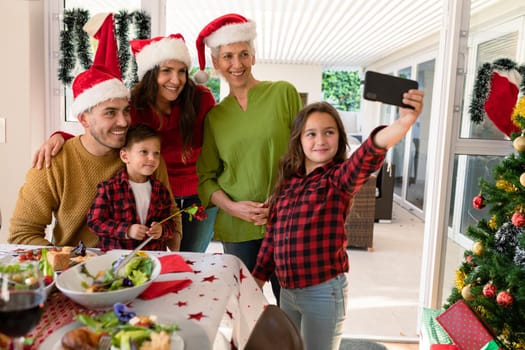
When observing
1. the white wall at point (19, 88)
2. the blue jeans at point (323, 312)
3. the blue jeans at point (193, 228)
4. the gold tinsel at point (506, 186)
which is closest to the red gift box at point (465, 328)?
the gold tinsel at point (506, 186)

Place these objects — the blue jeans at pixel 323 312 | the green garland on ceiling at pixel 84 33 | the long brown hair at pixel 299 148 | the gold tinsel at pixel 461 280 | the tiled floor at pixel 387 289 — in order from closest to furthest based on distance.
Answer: the blue jeans at pixel 323 312
the long brown hair at pixel 299 148
the gold tinsel at pixel 461 280
the green garland on ceiling at pixel 84 33
the tiled floor at pixel 387 289

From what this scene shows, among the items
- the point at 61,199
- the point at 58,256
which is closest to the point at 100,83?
the point at 61,199

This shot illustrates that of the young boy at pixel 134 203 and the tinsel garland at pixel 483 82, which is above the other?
the tinsel garland at pixel 483 82

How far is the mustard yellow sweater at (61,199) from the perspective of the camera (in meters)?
1.60

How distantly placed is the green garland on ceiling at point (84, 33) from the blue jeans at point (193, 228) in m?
0.84

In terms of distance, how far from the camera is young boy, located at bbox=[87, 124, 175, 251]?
155 centimetres

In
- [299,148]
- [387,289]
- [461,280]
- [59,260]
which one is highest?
[299,148]

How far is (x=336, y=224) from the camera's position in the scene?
144 centimetres

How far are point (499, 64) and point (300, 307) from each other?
1.79 m

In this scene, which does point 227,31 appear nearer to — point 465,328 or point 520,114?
point 520,114

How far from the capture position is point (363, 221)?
4.31 m

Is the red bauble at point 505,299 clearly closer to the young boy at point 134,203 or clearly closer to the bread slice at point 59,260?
the young boy at point 134,203

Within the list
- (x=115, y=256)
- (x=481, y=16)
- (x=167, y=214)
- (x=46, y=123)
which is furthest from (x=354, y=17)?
(x=115, y=256)

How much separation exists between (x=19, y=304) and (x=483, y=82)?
240 cm
